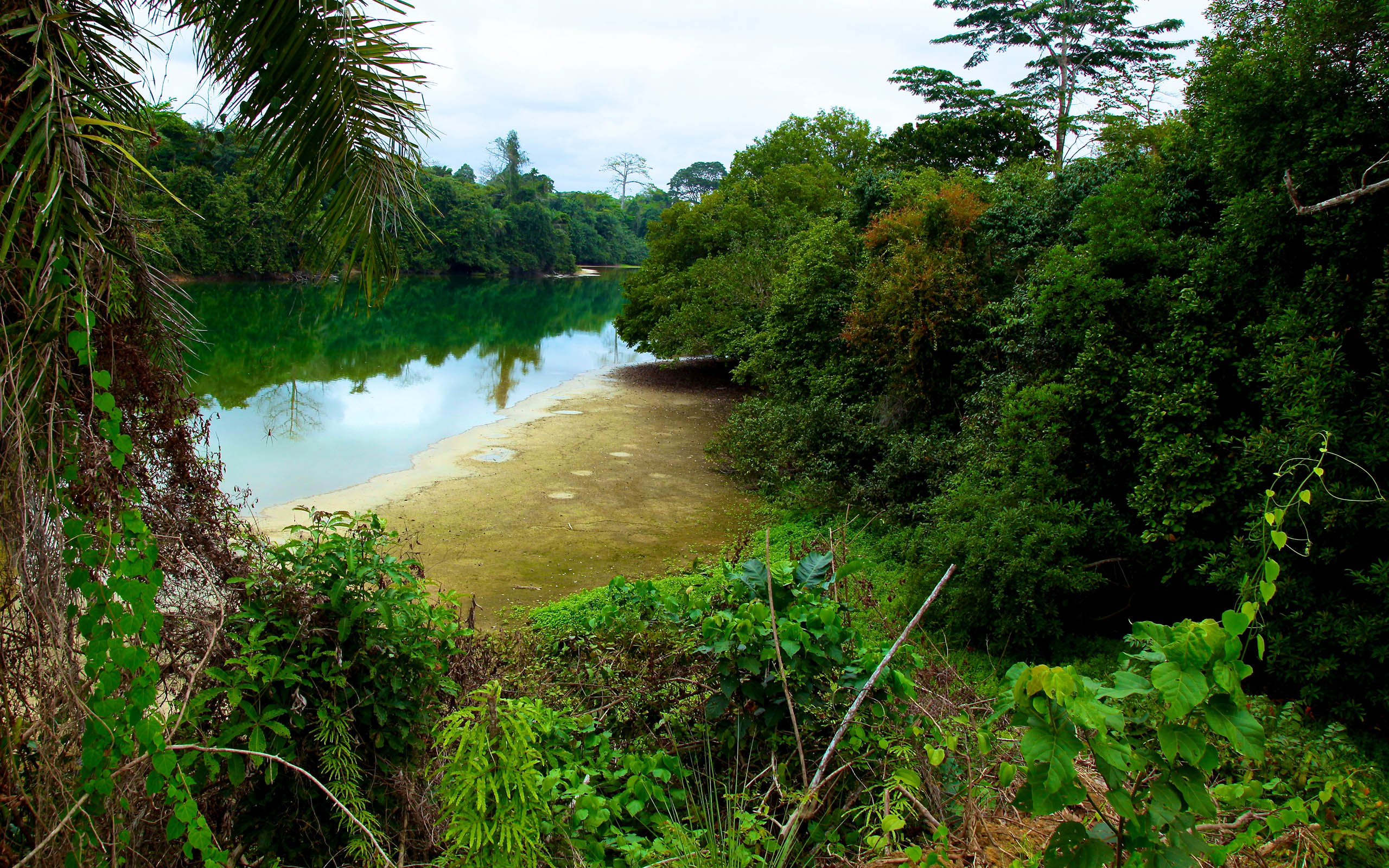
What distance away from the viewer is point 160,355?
3195 mm

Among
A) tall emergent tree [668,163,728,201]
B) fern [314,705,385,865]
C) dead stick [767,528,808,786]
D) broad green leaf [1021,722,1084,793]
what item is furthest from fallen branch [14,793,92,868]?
tall emergent tree [668,163,728,201]

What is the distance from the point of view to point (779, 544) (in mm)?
10031

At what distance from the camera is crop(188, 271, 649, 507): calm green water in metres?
13.1

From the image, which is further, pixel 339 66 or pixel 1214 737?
pixel 339 66

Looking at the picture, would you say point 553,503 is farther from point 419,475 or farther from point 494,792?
point 494,792

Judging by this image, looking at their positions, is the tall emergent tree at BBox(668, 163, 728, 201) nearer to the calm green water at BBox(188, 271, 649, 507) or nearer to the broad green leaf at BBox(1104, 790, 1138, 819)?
the calm green water at BBox(188, 271, 649, 507)

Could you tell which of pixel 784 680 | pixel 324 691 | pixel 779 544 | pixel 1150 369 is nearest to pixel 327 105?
pixel 324 691

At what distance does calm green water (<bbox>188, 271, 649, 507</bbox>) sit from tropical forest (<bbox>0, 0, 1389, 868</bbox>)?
0.52 metres

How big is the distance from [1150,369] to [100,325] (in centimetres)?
696

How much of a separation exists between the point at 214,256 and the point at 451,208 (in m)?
41.2

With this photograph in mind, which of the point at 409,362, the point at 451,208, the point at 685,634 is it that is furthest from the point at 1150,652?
the point at 451,208

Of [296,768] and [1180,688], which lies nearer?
[1180,688]

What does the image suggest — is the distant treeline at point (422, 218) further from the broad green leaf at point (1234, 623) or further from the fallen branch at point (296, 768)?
the broad green leaf at point (1234, 623)

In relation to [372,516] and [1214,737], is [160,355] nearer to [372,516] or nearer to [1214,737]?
[372,516]
